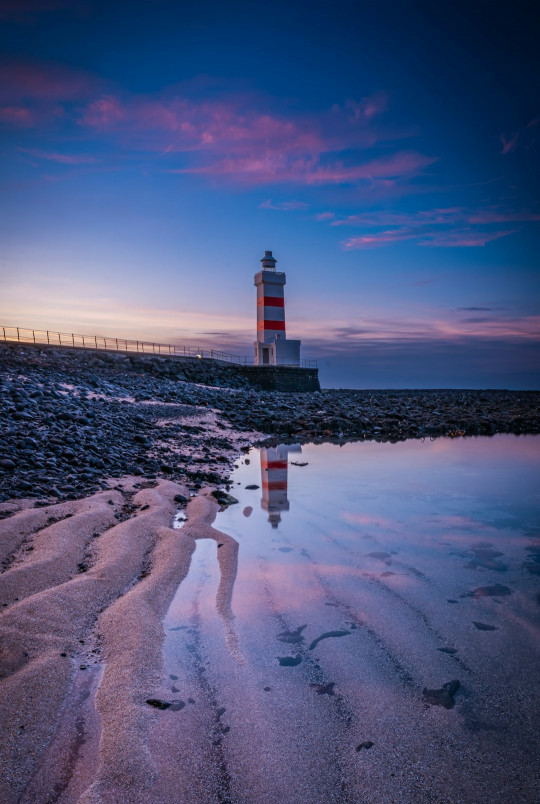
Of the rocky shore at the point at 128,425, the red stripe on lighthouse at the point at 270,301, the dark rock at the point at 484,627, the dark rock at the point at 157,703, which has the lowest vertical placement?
the dark rock at the point at 484,627

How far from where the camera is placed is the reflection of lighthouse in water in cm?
759

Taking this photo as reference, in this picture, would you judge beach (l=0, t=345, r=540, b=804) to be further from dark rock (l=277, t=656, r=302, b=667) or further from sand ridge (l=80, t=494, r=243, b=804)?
dark rock (l=277, t=656, r=302, b=667)

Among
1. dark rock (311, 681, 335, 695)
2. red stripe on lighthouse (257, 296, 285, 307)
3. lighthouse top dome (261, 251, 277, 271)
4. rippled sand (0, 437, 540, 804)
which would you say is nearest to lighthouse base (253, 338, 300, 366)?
red stripe on lighthouse (257, 296, 285, 307)

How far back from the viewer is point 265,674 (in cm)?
311

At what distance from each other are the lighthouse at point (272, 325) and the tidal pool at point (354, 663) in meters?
30.0

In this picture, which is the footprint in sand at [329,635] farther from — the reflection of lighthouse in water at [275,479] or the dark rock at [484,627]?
the reflection of lighthouse in water at [275,479]

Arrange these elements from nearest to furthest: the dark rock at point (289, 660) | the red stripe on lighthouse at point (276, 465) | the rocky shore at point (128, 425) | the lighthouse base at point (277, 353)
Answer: the dark rock at point (289, 660) < the rocky shore at point (128, 425) < the red stripe on lighthouse at point (276, 465) < the lighthouse base at point (277, 353)

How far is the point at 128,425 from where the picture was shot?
1191cm

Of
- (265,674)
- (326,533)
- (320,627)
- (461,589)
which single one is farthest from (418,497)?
(265,674)

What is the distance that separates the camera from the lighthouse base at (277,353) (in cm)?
3647

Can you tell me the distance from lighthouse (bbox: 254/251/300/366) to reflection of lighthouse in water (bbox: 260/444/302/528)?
2251cm

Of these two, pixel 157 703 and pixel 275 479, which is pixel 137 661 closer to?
pixel 157 703

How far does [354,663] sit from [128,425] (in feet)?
32.2

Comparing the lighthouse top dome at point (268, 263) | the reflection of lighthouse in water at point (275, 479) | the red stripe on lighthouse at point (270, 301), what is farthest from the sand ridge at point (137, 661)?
the lighthouse top dome at point (268, 263)
